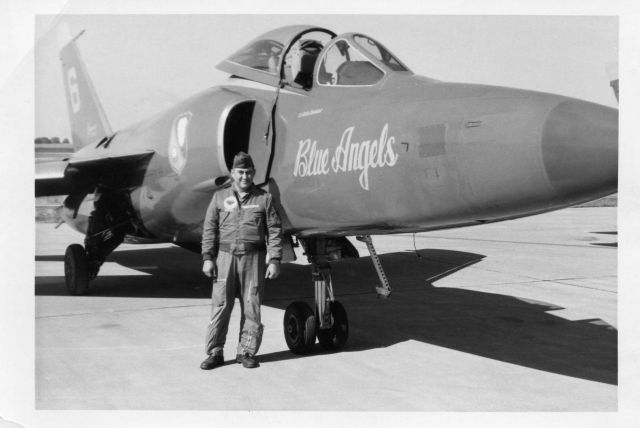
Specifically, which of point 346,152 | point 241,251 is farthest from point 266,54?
point 241,251

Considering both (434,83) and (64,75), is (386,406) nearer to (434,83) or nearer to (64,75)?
(434,83)

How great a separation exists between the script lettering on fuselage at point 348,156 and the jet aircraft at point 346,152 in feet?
0.04

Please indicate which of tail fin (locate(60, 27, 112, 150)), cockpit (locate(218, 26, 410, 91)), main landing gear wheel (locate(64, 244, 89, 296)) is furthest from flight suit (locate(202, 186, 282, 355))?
tail fin (locate(60, 27, 112, 150))

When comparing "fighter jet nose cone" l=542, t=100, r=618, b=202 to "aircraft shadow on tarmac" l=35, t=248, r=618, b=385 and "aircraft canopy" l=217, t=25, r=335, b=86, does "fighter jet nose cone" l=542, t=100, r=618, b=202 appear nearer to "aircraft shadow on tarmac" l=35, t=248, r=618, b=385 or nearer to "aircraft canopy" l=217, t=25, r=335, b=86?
"aircraft shadow on tarmac" l=35, t=248, r=618, b=385

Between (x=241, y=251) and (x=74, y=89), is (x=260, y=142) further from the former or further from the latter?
(x=74, y=89)

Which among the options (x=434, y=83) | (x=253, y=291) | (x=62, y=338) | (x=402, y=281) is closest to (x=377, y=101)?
(x=434, y=83)

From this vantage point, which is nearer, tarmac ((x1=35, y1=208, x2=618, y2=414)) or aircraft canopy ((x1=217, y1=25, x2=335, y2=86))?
tarmac ((x1=35, y1=208, x2=618, y2=414))

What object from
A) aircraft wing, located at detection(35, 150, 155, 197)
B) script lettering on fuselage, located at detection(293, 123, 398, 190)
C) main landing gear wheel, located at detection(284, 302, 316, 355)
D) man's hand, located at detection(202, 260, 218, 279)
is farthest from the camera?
aircraft wing, located at detection(35, 150, 155, 197)

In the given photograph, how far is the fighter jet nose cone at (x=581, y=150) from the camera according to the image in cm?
401

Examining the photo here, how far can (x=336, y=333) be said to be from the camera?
21.9ft

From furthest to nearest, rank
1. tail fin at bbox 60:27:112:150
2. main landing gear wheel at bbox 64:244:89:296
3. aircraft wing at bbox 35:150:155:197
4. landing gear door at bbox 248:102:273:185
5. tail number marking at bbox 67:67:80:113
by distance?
tail number marking at bbox 67:67:80:113 < tail fin at bbox 60:27:112:150 < main landing gear wheel at bbox 64:244:89:296 < aircraft wing at bbox 35:150:155:197 < landing gear door at bbox 248:102:273:185

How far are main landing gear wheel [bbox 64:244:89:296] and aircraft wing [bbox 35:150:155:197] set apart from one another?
98cm

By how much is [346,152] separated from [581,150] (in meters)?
2.00

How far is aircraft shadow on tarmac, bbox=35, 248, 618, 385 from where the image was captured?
21.4ft
